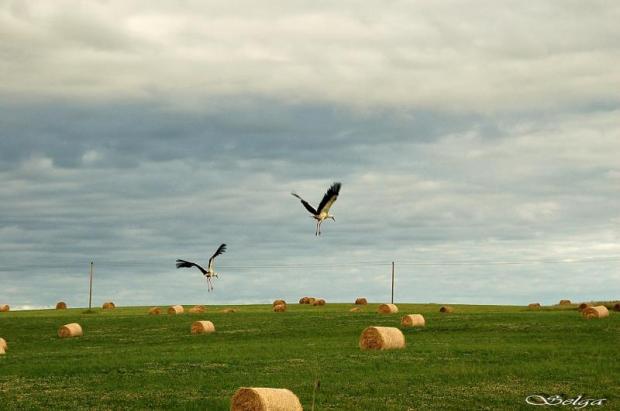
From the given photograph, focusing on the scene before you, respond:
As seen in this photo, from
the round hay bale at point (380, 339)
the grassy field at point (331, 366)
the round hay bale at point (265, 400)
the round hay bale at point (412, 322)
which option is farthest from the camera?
the round hay bale at point (412, 322)

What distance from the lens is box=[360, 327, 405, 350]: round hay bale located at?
39844 mm

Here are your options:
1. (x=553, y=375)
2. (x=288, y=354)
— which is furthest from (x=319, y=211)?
(x=553, y=375)

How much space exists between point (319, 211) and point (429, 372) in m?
13.1

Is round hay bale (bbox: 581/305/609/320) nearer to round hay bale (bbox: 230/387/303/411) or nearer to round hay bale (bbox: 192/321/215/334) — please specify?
round hay bale (bbox: 192/321/215/334)

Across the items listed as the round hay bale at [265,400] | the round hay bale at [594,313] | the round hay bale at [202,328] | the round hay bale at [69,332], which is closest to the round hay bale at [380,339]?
the round hay bale at [265,400]

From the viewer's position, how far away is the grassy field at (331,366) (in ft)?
89.1

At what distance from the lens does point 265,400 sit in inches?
882

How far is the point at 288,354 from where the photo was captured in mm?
39344
